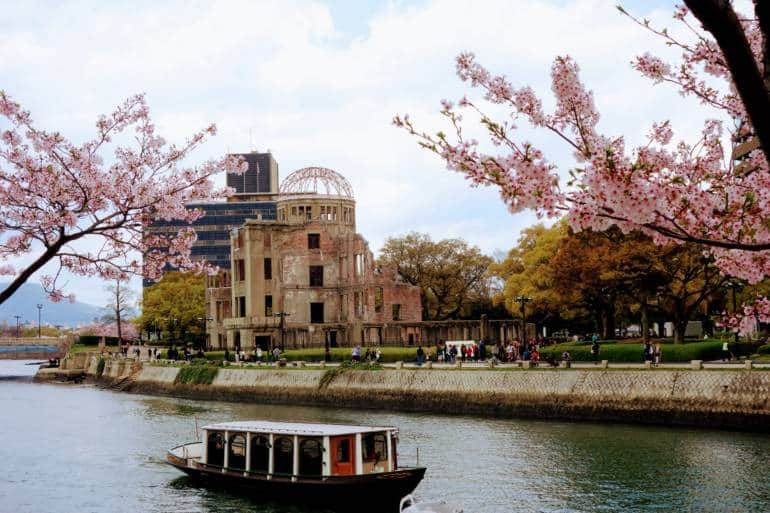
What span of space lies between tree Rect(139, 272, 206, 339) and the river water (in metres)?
64.4

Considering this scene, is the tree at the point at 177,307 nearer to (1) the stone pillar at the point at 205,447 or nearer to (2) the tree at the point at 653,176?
(1) the stone pillar at the point at 205,447

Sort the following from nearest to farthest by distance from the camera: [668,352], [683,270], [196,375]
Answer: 1. [668,352]
2. [683,270]
3. [196,375]

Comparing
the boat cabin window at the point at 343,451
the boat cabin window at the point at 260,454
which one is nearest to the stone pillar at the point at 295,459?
the boat cabin window at the point at 260,454

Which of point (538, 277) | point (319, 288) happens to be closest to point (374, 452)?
point (538, 277)

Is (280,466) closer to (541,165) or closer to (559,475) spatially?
(559,475)

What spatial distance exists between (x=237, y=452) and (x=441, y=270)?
242 feet

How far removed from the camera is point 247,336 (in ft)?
294

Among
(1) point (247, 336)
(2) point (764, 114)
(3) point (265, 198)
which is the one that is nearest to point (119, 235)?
(2) point (764, 114)

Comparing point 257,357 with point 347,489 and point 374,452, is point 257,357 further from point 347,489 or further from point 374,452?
point 347,489

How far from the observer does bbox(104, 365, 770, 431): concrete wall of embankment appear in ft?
131

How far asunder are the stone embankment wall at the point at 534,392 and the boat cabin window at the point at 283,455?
61.7 ft

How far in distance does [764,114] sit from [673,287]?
58657mm

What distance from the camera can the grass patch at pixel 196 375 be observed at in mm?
68188

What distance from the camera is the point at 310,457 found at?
30.0 metres
